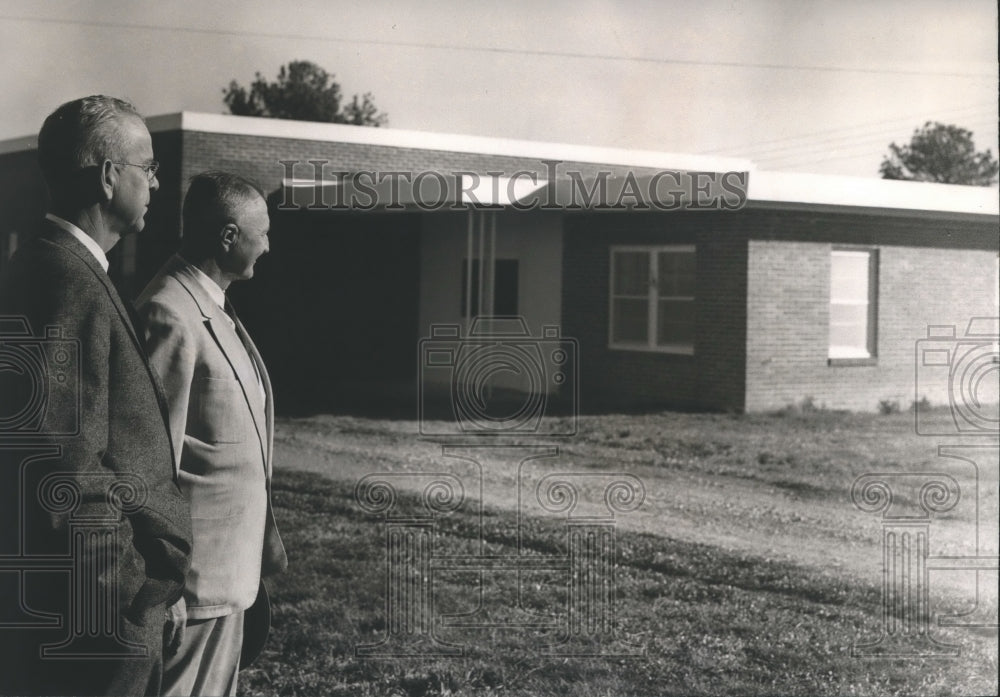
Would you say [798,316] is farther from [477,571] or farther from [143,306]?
[143,306]

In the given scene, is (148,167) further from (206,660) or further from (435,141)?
(435,141)

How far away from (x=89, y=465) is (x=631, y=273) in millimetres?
15060

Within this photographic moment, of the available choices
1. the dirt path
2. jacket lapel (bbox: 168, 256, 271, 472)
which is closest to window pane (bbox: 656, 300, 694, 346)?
the dirt path

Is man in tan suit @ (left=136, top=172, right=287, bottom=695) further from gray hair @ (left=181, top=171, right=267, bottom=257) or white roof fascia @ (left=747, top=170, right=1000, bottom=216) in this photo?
white roof fascia @ (left=747, top=170, right=1000, bottom=216)

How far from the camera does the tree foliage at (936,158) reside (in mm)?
41250

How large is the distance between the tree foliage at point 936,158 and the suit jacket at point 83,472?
41.8 meters

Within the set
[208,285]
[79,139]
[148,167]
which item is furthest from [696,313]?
[79,139]

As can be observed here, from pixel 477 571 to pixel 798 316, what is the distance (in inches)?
353

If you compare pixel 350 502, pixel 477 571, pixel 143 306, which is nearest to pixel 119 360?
pixel 143 306

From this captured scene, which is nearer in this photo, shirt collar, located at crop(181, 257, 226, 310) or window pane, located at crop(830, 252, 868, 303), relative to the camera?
shirt collar, located at crop(181, 257, 226, 310)

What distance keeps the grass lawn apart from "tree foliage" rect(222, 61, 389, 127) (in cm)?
3526

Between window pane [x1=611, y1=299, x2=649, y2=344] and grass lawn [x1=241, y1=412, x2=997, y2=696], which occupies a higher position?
window pane [x1=611, y1=299, x2=649, y2=344]

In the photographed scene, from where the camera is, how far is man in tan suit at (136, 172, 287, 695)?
8.86 feet

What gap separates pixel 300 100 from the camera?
47.1 metres
